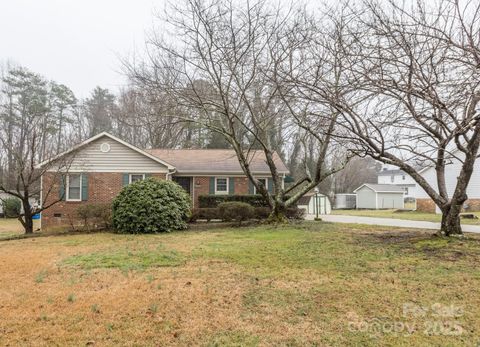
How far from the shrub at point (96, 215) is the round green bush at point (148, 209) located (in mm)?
580

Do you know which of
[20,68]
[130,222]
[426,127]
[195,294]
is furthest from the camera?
[20,68]

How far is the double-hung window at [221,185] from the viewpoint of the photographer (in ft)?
66.8

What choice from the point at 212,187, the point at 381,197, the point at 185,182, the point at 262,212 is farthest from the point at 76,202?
the point at 381,197

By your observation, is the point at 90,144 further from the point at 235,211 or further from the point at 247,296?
the point at 247,296

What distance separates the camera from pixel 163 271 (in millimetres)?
6605

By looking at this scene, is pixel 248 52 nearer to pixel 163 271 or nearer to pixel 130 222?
pixel 130 222

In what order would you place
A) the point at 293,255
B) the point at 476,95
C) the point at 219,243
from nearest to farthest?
the point at 476,95, the point at 293,255, the point at 219,243

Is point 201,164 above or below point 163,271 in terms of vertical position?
above

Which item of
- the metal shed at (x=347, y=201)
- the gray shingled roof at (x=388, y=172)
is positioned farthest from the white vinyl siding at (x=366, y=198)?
the gray shingled roof at (x=388, y=172)

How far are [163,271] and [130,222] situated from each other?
7.00 m

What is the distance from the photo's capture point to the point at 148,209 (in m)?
13.2

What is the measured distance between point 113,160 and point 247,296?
14.4m

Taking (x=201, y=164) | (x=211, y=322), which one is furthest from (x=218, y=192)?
(x=211, y=322)

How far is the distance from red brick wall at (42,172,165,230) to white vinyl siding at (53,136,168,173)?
311 millimetres
